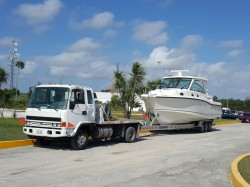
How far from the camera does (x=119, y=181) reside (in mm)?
8797

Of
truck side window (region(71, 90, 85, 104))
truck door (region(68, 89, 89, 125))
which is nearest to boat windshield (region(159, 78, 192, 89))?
truck door (region(68, 89, 89, 125))

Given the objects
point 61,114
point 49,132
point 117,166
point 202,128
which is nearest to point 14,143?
point 49,132

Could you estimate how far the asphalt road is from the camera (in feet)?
28.9

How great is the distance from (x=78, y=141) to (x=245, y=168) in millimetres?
6232

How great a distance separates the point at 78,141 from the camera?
13859 millimetres

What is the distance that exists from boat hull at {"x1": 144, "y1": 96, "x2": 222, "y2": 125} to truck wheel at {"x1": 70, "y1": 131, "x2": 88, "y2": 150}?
794 centimetres

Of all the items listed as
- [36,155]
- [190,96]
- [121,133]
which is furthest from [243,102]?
[36,155]

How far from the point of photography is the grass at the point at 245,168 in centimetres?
876

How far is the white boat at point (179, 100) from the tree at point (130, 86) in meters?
5.75

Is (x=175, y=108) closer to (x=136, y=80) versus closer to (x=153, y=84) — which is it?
(x=136, y=80)

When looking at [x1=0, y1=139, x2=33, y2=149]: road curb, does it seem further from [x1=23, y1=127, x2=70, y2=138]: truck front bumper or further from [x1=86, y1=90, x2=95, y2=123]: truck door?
[x1=86, y1=90, x2=95, y2=123]: truck door

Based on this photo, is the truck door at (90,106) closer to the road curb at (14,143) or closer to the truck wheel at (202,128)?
the road curb at (14,143)

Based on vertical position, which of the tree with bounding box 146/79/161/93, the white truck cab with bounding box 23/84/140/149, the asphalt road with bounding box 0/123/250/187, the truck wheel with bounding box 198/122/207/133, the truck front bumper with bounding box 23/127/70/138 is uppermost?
the tree with bounding box 146/79/161/93

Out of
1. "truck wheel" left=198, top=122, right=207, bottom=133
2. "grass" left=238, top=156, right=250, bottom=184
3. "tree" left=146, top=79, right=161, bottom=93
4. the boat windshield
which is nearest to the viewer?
"grass" left=238, top=156, right=250, bottom=184
